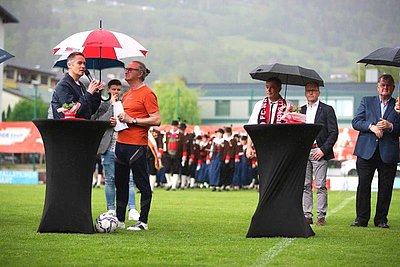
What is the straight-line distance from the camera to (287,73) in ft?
45.2

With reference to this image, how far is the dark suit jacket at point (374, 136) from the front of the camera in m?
14.5

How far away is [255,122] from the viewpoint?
1272 cm

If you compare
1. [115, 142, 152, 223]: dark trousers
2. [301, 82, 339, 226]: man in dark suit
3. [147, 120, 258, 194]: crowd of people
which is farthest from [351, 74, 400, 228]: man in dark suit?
[147, 120, 258, 194]: crowd of people

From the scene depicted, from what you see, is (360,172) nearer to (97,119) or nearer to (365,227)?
(365,227)

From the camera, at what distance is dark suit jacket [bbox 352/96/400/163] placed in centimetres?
1448

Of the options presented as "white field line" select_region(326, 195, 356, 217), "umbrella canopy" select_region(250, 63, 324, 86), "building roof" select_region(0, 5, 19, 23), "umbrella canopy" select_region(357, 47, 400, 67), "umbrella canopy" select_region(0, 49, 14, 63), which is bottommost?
"white field line" select_region(326, 195, 356, 217)

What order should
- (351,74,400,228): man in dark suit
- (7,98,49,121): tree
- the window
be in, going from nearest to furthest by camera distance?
(351,74,400,228): man in dark suit → (7,98,49,121): tree → the window

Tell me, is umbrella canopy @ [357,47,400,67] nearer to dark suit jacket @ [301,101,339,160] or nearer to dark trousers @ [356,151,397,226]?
dark suit jacket @ [301,101,339,160]

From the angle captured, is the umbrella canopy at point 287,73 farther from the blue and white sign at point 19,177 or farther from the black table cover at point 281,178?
the blue and white sign at point 19,177

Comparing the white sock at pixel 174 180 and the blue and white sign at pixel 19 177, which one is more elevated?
the white sock at pixel 174 180

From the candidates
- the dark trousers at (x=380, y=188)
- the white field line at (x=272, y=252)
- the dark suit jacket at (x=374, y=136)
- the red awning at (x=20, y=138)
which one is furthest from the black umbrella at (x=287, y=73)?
the red awning at (x=20, y=138)

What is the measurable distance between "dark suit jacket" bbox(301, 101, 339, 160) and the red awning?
1031 inches

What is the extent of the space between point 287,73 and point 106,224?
3.23 m

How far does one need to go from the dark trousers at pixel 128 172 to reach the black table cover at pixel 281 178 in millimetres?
1673
